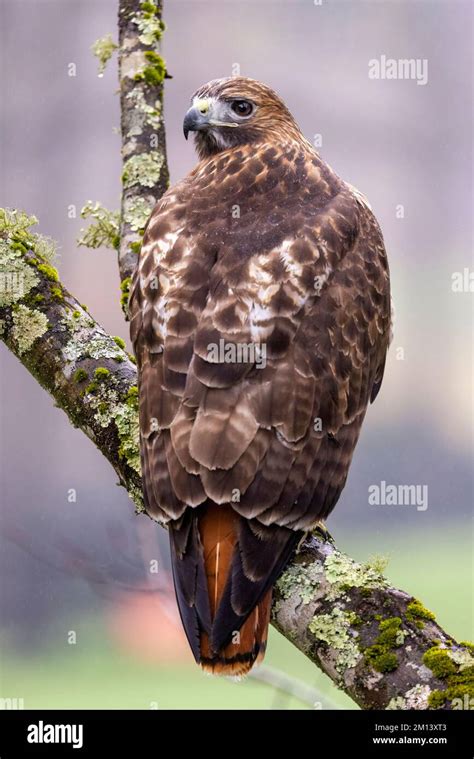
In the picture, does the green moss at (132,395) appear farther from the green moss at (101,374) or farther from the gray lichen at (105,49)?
the gray lichen at (105,49)

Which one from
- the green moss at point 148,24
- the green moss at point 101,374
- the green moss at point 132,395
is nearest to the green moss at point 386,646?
the green moss at point 132,395

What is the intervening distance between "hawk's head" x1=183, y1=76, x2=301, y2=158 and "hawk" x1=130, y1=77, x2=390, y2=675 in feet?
0.54

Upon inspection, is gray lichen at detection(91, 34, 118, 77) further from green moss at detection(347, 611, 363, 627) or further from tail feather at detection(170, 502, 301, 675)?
green moss at detection(347, 611, 363, 627)

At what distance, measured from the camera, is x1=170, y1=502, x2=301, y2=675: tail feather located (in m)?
2.71

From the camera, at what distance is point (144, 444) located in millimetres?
3027

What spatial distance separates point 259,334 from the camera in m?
2.99

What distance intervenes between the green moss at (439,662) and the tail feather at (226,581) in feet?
1.57

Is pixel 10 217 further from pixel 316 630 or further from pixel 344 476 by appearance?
pixel 316 630

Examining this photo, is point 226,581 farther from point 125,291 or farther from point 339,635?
point 125,291

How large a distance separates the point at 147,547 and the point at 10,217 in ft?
4.59

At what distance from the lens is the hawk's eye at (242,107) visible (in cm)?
386

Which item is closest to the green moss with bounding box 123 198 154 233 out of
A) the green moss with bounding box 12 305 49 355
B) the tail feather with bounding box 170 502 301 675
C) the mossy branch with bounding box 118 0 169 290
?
the mossy branch with bounding box 118 0 169 290

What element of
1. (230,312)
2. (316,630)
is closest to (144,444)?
(230,312)

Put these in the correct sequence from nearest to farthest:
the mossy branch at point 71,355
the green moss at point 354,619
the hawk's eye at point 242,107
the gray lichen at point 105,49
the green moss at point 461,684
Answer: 1. the green moss at point 461,684
2. the green moss at point 354,619
3. the mossy branch at point 71,355
4. the hawk's eye at point 242,107
5. the gray lichen at point 105,49
